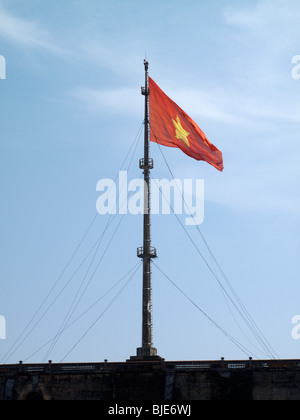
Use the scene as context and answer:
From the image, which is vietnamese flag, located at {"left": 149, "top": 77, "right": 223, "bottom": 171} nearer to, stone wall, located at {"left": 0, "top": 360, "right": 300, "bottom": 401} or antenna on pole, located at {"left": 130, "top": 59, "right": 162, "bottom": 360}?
antenna on pole, located at {"left": 130, "top": 59, "right": 162, "bottom": 360}

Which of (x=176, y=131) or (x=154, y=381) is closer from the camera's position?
(x=154, y=381)

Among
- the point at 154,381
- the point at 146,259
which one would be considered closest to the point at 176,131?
the point at 146,259

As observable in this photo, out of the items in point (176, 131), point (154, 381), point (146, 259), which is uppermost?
point (176, 131)

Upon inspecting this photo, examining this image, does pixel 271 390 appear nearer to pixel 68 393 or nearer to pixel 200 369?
pixel 200 369

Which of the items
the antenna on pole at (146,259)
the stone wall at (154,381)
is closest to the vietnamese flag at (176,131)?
the antenna on pole at (146,259)

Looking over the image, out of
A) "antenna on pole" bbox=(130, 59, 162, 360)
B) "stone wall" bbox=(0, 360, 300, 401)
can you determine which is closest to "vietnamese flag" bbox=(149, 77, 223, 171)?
"antenna on pole" bbox=(130, 59, 162, 360)

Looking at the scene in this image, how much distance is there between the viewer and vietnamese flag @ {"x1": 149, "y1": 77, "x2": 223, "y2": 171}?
5100 cm

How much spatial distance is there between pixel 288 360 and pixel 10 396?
661 inches

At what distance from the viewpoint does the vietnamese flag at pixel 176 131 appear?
51.0 m

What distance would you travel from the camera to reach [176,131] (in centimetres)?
5134

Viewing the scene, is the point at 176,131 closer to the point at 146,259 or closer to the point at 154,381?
the point at 146,259

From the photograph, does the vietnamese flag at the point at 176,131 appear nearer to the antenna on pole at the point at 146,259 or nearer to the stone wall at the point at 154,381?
the antenna on pole at the point at 146,259
